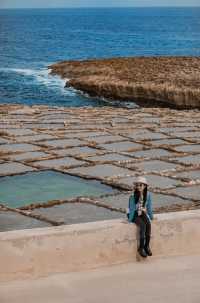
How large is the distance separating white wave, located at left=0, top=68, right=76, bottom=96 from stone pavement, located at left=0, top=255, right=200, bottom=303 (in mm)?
30955

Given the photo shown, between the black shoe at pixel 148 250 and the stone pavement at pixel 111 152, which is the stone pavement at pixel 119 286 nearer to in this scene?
the black shoe at pixel 148 250

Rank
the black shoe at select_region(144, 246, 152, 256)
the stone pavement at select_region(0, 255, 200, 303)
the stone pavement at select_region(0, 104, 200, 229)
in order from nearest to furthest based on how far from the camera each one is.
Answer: the stone pavement at select_region(0, 255, 200, 303), the black shoe at select_region(144, 246, 152, 256), the stone pavement at select_region(0, 104, 200, 229)

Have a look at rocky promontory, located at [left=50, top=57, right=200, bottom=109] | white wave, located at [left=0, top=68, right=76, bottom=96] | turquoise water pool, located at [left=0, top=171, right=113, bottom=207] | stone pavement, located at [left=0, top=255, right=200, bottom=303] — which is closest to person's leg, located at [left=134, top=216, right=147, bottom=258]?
stone pavement, located at [left=0, top=255, right=200, bottom=303]

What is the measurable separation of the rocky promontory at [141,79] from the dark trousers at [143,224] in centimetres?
2591

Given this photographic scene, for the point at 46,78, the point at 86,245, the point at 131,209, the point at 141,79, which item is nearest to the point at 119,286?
the point at 86,245

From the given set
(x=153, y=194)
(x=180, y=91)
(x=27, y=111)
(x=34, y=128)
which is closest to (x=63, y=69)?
(x=180, y=91)

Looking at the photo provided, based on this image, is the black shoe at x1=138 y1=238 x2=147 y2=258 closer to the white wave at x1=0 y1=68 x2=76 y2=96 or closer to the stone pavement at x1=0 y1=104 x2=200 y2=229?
the stone pavement at x1=0 y1=104 x2=200 y2=229

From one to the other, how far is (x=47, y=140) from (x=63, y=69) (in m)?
36.1

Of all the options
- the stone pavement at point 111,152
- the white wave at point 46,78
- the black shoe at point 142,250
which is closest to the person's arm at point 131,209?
the black shoe at point 142,250

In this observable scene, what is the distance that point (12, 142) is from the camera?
13164mm

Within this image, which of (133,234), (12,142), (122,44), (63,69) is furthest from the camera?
(122,44)

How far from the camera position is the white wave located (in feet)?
129

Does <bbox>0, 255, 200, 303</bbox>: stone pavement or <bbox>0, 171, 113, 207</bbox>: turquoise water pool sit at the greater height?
<bbox>0, 255, 200, 303</bbox>: stone pavement

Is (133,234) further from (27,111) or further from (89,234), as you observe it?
(27,111)
